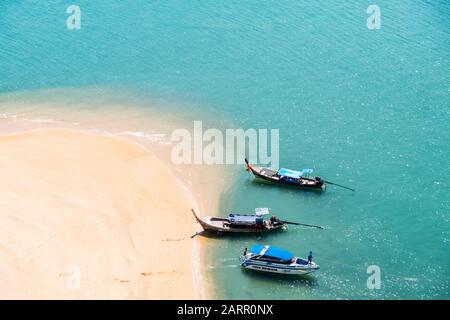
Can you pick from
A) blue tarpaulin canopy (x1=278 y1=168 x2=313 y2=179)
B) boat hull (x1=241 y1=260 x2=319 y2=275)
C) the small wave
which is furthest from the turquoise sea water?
the small wave

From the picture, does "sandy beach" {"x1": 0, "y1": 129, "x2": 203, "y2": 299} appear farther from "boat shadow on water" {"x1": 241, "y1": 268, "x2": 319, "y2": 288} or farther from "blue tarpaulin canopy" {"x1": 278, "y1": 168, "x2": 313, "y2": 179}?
"blue tarpaulin canopy" {"x1": 278, "y1": 168, "x2": 313, "y2": 179}

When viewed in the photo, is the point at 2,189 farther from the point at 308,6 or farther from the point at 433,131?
the point at 308,6

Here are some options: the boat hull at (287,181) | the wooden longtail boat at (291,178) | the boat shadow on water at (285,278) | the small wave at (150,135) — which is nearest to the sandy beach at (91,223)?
the small wave at (150,135)

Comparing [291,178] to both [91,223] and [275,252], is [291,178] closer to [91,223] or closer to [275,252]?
[275,252]

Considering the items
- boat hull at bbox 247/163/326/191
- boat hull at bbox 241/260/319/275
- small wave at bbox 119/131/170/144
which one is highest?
small wave at bbox 119/131/170/144

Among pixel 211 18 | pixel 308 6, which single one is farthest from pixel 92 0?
pixel 308 6

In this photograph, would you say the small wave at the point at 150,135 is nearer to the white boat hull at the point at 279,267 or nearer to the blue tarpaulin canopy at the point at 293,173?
the blue tarpaulin canopy at the point at 293,173
